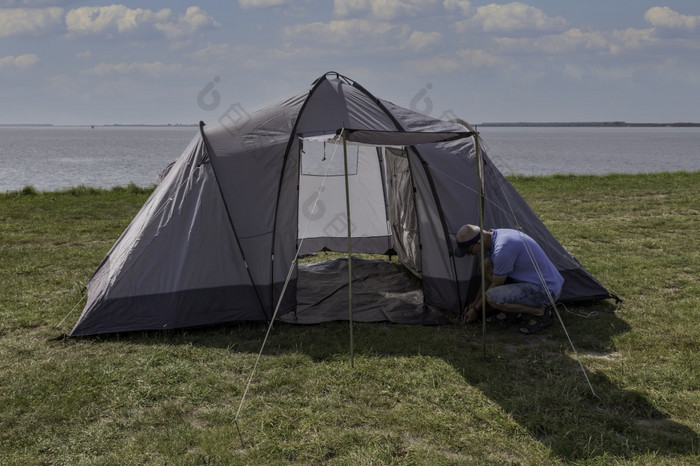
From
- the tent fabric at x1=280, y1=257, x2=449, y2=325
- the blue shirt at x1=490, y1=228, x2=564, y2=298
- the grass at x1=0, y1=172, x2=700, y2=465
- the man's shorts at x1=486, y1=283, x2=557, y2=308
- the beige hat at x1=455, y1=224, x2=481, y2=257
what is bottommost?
the grass at x1=0, y1=172, x2=700, y2=465

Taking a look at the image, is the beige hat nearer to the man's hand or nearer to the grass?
the man's hand

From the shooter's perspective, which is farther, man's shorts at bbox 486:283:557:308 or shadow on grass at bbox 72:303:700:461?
man's shorts at bbox 486:283:557:308

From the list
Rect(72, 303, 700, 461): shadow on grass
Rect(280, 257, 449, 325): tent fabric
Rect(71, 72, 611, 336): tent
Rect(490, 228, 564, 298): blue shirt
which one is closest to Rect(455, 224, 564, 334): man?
Rect(490, 228, 564, 298): blue shirt

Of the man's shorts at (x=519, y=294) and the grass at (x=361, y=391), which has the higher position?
the man's shorts at (x=519, y=294)

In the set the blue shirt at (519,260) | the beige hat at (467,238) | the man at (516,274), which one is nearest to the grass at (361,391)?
the man at (516,274)

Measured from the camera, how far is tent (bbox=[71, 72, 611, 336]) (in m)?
6.14

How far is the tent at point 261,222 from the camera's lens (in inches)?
242

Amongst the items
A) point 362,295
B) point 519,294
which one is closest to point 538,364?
point 519,294

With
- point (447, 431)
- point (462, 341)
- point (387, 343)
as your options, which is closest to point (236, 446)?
point (447, 431)

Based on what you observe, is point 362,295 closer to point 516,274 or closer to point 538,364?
point 516,274

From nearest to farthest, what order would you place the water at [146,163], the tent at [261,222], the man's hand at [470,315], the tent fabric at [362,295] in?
1. the tent at [261,222]
2. the man's hand at [470,315]
3. the tent fabric at [362,295]
4. the water at [146,163]

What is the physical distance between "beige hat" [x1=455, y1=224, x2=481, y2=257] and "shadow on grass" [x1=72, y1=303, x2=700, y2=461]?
0.84 m

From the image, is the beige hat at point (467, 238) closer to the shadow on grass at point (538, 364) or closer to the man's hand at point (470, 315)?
the man's hand at point (470, 315)

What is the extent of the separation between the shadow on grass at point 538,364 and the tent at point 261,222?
255mm
